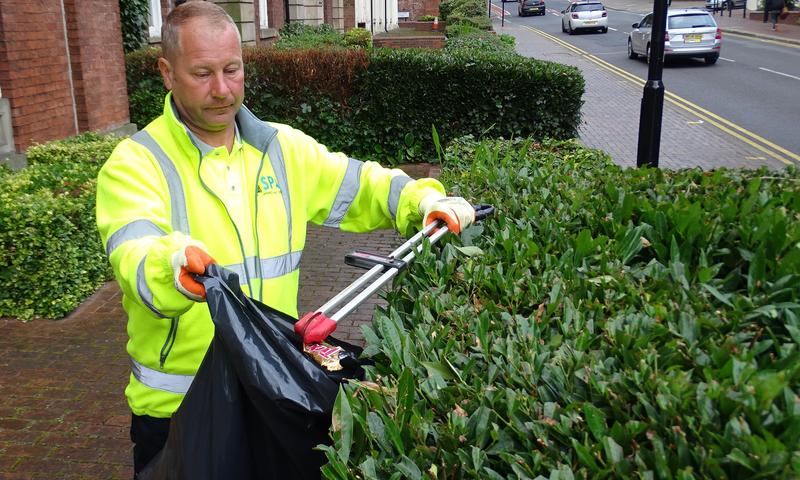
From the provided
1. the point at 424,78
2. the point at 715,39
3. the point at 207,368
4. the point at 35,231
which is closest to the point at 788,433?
the point at 207,368

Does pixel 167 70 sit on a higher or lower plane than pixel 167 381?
higher

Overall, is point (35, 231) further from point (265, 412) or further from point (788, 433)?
point (788, 433)

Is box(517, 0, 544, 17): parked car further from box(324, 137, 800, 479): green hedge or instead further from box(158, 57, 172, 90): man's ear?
box(158, 57, 172, 90): man's ear

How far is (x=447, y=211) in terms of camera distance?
2.72 metres

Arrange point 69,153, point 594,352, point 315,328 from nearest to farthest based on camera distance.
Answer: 1. point 594,352
2. point 315,328
3. point 69,153

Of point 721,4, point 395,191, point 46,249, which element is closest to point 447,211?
point 395,191

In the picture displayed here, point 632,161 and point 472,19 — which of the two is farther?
point 472,19

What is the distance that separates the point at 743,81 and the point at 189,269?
2308 centimetres

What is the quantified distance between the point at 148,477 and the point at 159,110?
408 inches

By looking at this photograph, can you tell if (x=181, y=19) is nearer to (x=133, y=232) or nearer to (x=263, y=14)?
(x=133, y=232)

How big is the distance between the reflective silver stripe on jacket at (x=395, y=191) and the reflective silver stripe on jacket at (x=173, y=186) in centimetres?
76

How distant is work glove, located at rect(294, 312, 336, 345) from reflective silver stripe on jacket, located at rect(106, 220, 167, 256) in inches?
21.1

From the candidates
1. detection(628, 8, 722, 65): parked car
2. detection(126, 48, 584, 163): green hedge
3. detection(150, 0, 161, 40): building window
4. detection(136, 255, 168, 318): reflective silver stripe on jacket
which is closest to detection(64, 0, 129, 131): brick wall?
detection(126, 48, 584, 163): green hedge

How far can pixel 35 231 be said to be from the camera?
20.0 feet
